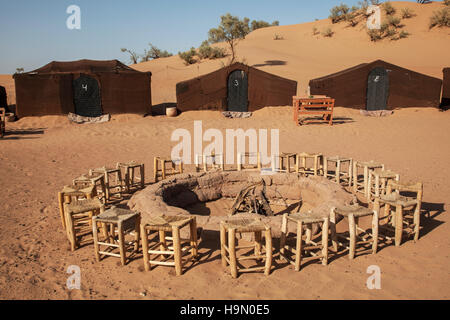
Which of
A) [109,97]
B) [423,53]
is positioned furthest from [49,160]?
[423,53]

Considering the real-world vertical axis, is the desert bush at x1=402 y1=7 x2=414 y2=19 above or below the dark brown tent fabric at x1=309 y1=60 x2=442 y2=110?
above

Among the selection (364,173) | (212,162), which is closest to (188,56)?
(212,162)

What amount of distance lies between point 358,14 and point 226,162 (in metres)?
39.6

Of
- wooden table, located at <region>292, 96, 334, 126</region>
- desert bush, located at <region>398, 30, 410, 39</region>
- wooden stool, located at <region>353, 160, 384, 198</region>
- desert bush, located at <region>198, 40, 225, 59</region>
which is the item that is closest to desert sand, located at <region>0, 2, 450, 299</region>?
wooden table, located at <region>292, 96, 334, 126</region>

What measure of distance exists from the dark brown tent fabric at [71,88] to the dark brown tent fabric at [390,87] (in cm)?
854

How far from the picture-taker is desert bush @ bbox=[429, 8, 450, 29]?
110 feet

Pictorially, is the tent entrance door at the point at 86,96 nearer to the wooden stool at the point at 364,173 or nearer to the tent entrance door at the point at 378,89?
the wooden stool at the point at 364,173

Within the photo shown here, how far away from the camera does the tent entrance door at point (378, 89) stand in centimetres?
1664

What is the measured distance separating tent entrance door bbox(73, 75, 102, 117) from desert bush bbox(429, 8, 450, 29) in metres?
35.2

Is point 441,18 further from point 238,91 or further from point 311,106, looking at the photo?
point 311,106

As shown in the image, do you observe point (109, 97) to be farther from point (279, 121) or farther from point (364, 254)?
point (364, 254)

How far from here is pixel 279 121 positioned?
14945 mm

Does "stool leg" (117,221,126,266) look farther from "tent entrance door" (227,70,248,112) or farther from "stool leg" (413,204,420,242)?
"tent entrance door" (227,70,248,112)

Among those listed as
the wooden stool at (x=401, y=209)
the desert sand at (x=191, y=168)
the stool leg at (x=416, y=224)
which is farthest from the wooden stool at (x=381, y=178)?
the stool leg at (x=416, y=224)
